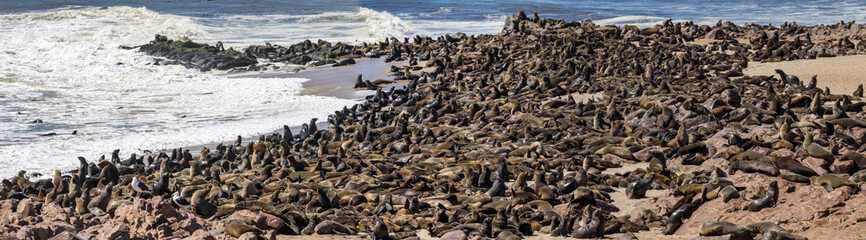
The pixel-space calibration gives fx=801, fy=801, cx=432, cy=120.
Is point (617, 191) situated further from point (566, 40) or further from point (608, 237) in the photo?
point (566, 40)

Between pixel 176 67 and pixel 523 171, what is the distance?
16.1 m

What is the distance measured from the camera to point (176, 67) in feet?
71.3

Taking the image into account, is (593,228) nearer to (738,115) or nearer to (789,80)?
(738,115)

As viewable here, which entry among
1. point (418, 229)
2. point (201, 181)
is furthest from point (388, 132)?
point (418, 229)

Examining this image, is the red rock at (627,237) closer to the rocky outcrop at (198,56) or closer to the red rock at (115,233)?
the red rock at (115,233)

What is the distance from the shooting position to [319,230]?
19.0ft

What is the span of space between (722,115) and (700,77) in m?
3.66

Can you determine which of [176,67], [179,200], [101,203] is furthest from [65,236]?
[176,67]

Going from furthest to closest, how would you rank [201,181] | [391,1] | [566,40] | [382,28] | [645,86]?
1. [391,1]
2. [382,28]
3. [566,40]
4. [645,86]
5. [201,181]

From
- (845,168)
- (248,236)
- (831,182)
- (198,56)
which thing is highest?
(248,236)

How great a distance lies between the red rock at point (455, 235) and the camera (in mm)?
5461

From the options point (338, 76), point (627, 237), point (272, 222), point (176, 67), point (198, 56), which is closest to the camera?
point (627, 237)

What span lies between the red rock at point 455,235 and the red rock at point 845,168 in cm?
331

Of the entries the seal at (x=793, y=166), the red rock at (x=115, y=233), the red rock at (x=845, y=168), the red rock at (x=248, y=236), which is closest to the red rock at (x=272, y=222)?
the red rock at (x=248, y=236)
